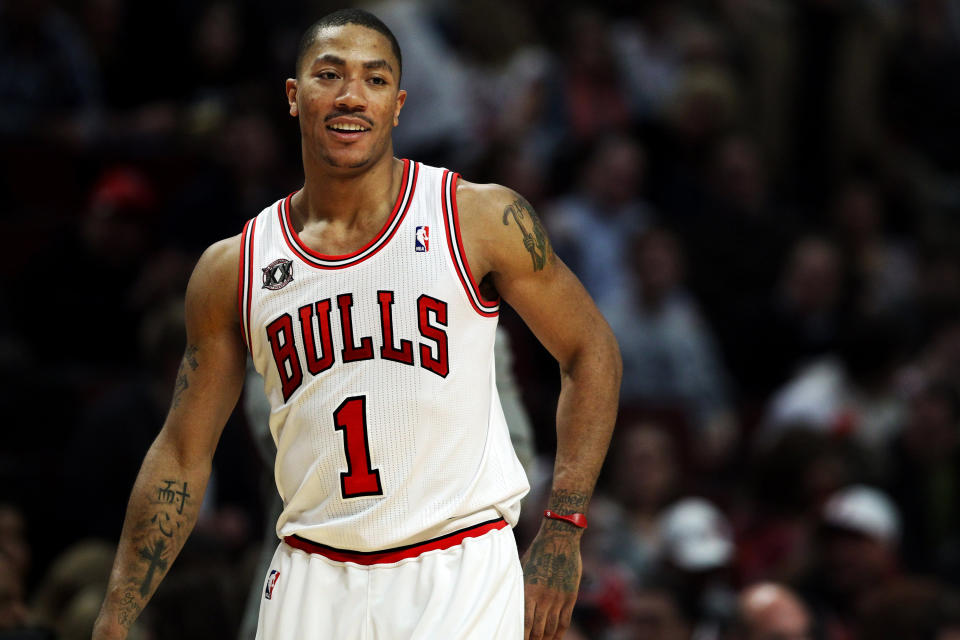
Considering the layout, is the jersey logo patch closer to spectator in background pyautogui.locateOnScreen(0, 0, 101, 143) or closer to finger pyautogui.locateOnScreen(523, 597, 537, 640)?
finger pyautogui.locateOnScreen(523, 597, 537, 640)

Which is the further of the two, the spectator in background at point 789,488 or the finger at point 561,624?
the spectator in background at point 789,488

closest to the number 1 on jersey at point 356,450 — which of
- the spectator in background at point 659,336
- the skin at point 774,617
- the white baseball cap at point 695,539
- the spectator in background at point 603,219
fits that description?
the skin at point 774,617

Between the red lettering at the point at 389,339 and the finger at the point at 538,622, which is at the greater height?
the red lettering at the point at 389,339

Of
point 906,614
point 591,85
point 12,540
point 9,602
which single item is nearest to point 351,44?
point 9,602

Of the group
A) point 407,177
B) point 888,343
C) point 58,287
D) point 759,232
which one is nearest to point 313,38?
point 407,177

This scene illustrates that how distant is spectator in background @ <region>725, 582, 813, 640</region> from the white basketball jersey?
8.12 ft

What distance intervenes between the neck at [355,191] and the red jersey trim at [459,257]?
0.49ft

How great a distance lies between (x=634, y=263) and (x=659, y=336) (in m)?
0.45

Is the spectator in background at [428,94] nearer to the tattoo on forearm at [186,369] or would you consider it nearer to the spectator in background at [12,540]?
the spectator in background at [12,540]

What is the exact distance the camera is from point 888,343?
27.8 feet

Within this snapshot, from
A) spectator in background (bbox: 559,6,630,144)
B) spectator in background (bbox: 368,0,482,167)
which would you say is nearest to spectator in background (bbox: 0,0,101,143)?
spectator in background (bbox: 368,0,482,167)

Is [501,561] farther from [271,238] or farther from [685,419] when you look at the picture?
[685,419]

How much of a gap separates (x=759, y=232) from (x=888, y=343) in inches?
66.5

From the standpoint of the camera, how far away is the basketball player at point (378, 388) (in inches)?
140
